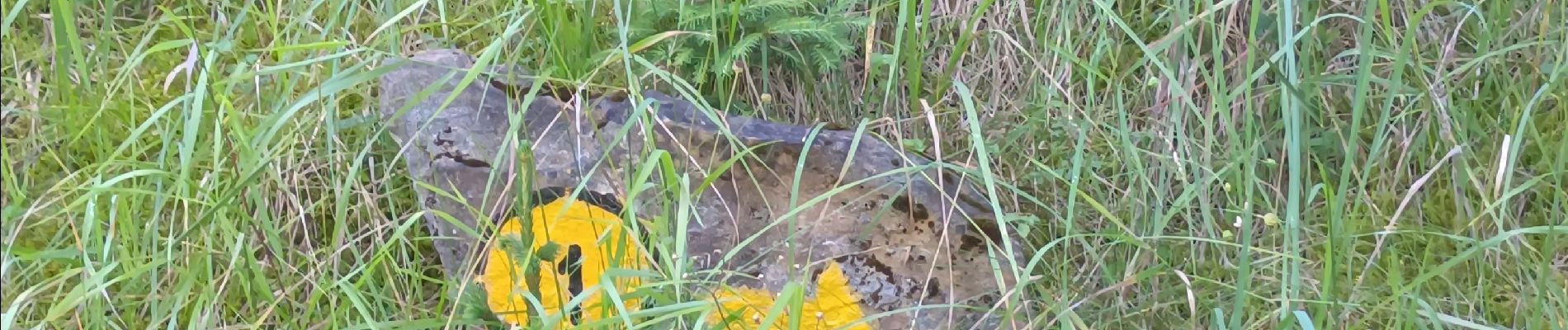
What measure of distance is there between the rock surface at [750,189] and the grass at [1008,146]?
67 mm

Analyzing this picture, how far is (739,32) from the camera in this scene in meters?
1.79

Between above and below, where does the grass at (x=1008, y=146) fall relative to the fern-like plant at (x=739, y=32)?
below

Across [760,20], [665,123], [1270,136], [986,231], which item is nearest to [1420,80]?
[1270,136]

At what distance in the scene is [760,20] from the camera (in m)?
1.77

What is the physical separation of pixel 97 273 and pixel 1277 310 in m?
1.47

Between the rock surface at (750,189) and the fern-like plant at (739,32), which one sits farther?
the fern-like plant at (739,32)

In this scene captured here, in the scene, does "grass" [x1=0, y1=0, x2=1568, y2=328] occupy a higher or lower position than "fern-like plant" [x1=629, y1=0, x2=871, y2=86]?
lower

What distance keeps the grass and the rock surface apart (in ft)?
0.22

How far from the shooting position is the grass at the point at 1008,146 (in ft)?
5.20

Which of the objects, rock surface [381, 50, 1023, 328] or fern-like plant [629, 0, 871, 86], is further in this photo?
A: fern-like plant [629, 0, 871, 86]

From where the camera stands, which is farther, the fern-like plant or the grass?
the fern-like plant

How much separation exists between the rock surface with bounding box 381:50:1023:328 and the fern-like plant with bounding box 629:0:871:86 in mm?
107

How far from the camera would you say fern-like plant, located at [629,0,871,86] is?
1.74 m

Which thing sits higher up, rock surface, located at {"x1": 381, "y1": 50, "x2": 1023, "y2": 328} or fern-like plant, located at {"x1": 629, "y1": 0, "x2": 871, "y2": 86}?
fern-like plant, located at {"x1": 629, "y1": 0, "x2": 871, "y2": 86}
